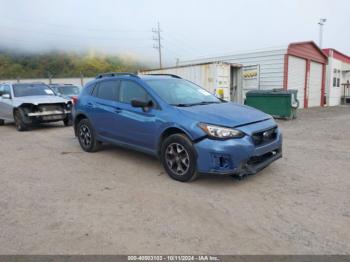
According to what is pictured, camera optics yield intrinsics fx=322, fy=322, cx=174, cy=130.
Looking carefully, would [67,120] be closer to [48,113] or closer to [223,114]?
[48,113]

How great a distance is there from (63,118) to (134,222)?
8295 millimetres

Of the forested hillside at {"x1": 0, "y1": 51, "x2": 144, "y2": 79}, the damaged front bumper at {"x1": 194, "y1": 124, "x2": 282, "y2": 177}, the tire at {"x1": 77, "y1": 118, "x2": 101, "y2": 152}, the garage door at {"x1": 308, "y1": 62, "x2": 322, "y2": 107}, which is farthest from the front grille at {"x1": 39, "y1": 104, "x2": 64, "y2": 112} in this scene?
the forested hillside at {"x1": 0, "y1": 51, "x2": 144, "y2": 79}

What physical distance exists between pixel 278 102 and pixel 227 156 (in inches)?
404

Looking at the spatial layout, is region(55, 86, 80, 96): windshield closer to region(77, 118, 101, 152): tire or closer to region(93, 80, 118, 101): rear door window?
region(77, 118, 101, 152): tire

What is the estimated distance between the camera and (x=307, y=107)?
21.8 meters

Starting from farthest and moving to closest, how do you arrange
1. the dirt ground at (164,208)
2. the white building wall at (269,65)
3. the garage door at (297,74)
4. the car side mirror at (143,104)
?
1. the garage door at (297,74)
2. the white building wall at (269,65)
3. the car side mirror at (143,104)
4. the dirt ground at (164,208)

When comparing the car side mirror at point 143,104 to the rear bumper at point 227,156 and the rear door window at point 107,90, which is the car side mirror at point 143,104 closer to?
the rear door window at point 107,90

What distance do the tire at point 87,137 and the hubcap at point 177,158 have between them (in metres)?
2.42

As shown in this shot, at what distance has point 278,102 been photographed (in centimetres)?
1395

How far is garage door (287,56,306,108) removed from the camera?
721 inches

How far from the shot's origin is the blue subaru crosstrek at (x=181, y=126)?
4.62 metres

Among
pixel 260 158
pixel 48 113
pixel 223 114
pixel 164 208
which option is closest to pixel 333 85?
pixel 48 113

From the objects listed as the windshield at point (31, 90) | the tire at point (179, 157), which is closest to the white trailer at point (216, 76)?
the windshield at point (31, 90)

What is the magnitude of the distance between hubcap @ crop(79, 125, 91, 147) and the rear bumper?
128 inches
